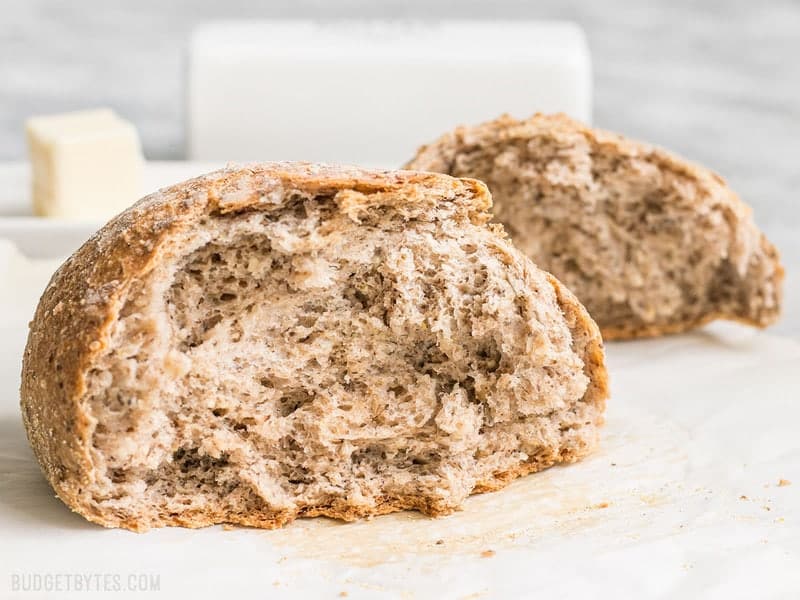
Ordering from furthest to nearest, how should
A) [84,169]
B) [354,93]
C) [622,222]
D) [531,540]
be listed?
[354,93] → [84,169] → [622,222] → [531,540]

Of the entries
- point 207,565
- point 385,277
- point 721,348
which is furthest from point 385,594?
point 721,348

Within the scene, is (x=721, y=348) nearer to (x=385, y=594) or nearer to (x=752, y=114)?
(x=385, y=594)

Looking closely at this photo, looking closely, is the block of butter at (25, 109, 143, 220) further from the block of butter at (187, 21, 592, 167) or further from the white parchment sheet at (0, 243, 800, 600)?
the white parchment sheet at (0, 243, 800, 600)

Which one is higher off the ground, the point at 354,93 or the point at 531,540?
the point at 531,540

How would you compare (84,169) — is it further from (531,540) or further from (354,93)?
(531,540)

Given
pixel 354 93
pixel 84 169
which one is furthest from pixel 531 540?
pixel 354 93

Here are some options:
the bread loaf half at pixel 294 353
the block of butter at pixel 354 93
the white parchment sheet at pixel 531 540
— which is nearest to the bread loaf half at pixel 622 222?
the white parchment sheet at pixel 531 540

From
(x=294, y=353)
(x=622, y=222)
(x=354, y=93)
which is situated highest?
(x=294, y=353)
